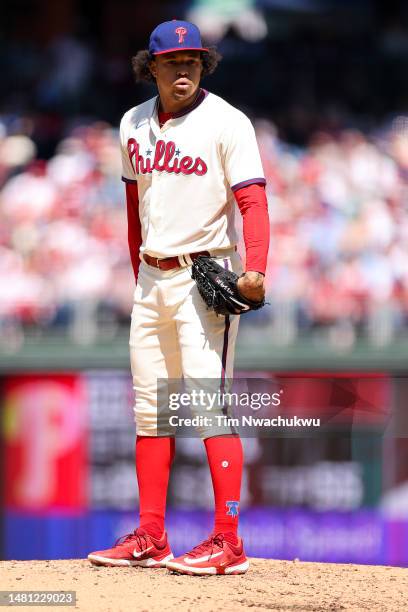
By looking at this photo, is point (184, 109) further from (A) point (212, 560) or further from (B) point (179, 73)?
(A) point (212, 560)

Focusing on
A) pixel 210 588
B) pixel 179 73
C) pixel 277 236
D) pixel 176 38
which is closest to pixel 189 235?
pixel 179 73

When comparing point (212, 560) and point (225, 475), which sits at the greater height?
point (225, 475)

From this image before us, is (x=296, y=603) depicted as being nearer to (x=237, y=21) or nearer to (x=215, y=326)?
(x=215, y=326)

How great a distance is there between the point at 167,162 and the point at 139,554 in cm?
128

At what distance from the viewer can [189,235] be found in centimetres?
393

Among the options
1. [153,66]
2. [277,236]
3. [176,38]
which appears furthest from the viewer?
[277,236]

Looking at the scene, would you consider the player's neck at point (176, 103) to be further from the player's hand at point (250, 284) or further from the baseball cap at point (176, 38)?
the player's hand at point (250, 284)

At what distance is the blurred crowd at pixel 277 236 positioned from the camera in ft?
26.8

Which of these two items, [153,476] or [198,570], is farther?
[153,476]

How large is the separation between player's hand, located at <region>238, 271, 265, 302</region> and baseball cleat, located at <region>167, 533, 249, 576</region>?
80 centimetres

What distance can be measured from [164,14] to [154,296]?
349 inches

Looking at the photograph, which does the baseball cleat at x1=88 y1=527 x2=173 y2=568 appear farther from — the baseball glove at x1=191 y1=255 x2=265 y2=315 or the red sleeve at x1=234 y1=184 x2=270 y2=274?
the red sleeve at x1=234 y1=184 x2=270 y2=274

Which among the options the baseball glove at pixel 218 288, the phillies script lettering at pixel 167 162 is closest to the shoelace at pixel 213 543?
the baseball glove at pixel 218 288

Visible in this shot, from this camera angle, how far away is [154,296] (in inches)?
158
